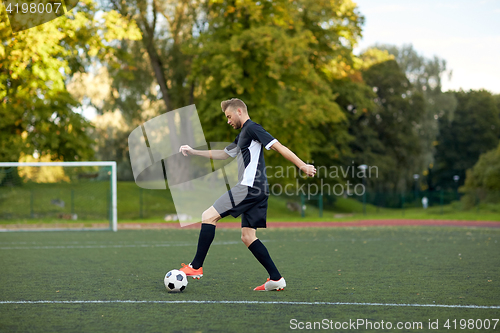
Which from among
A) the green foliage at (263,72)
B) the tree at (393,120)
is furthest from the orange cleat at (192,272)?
the tree at (393,120)

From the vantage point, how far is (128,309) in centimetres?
523

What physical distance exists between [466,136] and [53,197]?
5174cm

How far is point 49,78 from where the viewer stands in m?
20.1

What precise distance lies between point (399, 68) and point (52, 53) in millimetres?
35602

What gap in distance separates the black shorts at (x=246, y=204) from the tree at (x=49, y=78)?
14.3m

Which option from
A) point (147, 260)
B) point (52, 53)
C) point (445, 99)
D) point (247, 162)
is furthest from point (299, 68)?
point (445, 99)

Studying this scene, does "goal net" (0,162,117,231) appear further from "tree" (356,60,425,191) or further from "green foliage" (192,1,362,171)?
"tree" (356,60,425,191)

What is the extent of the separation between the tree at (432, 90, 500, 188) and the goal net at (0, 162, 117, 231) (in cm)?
4664

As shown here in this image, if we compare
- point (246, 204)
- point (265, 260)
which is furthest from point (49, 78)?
point (265, 260)

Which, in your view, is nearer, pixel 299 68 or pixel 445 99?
pixel 299 68

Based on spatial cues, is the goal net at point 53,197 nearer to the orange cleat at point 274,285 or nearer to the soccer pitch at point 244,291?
the soccer pitch at point 244,291

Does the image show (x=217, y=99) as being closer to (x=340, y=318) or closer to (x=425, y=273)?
(x=425, y=273)

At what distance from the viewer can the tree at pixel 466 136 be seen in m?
64.5

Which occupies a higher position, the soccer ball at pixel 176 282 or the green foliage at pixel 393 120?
the green foliage at pixel 393 120
